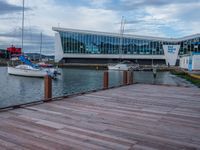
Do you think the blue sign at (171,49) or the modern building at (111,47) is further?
the modern building at (111,47)

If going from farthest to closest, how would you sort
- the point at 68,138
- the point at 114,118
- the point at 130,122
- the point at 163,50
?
the point at 163,50, the point at 114,118, the point at 130,122, the point at 68,138

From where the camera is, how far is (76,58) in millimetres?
68625

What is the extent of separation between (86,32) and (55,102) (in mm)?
60461

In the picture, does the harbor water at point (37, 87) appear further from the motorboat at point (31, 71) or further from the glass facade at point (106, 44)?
the glass facade at point (106, 44)

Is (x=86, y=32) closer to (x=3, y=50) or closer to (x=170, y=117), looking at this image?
(x=3, y=50)

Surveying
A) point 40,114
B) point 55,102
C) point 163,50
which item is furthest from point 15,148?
point 163,50

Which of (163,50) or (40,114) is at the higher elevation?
(163,50)

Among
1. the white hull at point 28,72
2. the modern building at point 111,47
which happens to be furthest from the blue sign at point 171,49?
the white hull at point 28,72

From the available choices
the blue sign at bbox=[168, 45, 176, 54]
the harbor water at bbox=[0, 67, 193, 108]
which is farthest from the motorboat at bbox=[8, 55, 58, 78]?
the blue sign at bbox=[168, 45, 176, 54]

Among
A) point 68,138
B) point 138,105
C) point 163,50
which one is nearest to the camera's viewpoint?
point 68,138

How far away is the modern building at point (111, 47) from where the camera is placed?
2511 inches

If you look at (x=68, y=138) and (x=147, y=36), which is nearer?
(x=68, y=138)

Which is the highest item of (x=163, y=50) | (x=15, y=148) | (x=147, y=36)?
(x=147, y=36)

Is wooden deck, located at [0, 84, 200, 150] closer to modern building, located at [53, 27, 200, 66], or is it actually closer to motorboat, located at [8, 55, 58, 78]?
motorboat, located at [8, 55, 58, 78]
